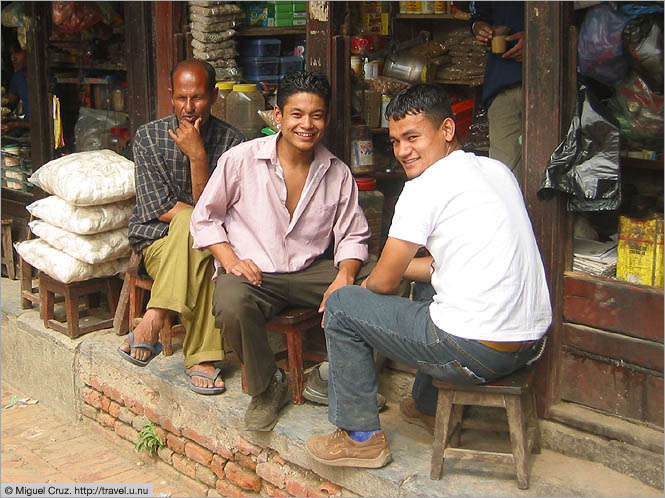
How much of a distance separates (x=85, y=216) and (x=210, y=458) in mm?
1623

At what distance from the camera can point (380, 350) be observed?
3.16 meters

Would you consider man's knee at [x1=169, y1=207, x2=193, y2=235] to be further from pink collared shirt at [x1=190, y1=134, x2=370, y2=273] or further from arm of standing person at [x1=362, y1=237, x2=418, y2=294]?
arm of standing person at [x1=362, y1=237, x2=418, y2=294]

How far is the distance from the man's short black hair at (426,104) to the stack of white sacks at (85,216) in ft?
7.40

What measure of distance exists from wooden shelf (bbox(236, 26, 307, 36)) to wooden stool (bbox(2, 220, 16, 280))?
9.01ft

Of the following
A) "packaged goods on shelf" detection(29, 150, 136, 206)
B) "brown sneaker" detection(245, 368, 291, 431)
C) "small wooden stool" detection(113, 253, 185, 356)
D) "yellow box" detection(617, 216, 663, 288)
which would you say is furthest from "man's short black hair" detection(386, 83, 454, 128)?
"packaged goods on shelf" detection(29, 150, 136, 206)

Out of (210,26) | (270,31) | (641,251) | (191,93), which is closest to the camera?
(641,251)

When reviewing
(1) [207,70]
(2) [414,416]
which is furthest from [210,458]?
(1) [207,70]

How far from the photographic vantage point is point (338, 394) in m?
3.22

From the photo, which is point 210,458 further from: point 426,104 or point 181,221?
point 426,104

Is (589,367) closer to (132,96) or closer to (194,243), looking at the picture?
(194,243)

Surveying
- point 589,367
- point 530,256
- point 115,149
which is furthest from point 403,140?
point 115,149

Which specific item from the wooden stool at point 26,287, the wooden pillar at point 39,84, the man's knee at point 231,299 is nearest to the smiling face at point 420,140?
the man's knee at point 231,299

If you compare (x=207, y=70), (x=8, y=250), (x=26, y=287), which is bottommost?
(x=26, y=287)

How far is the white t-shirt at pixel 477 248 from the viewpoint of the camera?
287 centimetres
